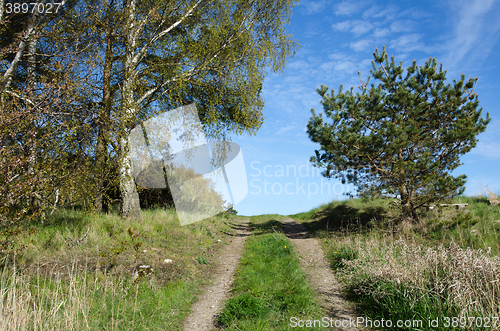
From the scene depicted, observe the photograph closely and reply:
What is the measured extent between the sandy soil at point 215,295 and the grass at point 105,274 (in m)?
0.23

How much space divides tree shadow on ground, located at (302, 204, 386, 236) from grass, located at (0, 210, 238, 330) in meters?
5.55

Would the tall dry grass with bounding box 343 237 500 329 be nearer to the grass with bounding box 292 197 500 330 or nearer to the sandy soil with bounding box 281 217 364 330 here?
the grass with bounding box 292 197 500 330

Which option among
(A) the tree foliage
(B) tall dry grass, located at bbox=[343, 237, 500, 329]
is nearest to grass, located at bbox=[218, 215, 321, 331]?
(B) tall dry grass, located at bbox=[343, 237, 500, 329]

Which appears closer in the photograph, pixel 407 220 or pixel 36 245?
pixel 36 245

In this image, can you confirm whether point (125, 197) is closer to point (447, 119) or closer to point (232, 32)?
point (232, 32)

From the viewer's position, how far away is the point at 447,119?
11.9m

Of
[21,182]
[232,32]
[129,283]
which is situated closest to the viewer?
[21,182]

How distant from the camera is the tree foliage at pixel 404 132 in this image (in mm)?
11000

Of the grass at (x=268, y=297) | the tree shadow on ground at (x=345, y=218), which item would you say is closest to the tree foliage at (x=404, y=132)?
the tree shadow on ground at (x=345, y=218)

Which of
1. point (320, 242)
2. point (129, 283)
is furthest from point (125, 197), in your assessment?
point (320, 242)

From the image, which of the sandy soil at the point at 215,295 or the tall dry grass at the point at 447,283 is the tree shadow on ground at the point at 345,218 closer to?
the sandy soil at the point at 215,295

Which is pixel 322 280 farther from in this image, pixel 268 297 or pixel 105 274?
pixel 105 274

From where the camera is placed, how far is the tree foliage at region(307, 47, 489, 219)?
11.0 m

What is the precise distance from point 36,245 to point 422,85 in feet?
48.7
